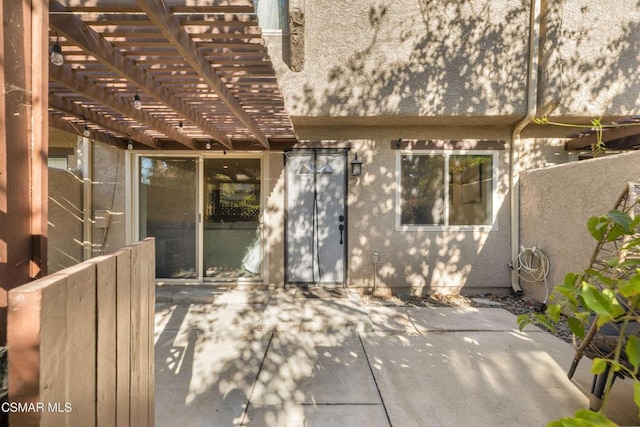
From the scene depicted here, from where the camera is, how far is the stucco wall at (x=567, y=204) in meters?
3.84

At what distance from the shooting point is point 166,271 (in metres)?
5.78

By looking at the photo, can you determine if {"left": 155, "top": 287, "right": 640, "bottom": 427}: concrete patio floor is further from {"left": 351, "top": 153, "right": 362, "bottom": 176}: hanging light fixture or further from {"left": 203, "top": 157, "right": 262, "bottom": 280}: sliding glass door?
{"left": 351, "top": 153, "right": 362, "bottom": 176}: hanging light fixture

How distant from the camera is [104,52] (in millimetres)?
2287

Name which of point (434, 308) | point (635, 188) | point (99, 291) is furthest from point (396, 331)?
point (99, 291)

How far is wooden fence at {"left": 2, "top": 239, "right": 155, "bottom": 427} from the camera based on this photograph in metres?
0.78

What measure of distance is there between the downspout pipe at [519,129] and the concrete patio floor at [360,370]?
1.55m

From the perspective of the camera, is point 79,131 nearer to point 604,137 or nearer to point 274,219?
point 274,219

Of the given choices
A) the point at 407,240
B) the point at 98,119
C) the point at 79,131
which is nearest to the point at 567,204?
the point at 407,240

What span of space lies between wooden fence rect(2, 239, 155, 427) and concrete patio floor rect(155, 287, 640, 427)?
125 centimetres

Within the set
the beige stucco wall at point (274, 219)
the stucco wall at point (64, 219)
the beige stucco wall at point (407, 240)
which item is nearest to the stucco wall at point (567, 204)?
the beige stucco wall at point (407, 240)

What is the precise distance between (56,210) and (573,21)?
9.36 metres

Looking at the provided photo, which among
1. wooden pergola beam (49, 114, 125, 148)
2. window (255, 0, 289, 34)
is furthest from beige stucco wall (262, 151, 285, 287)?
wooden pergola beam (49, 114, 125, 148)

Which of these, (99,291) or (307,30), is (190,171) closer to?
(307,30)

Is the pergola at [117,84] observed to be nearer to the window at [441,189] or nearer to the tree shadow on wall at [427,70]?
the tree shadow on wall at [427,70]
